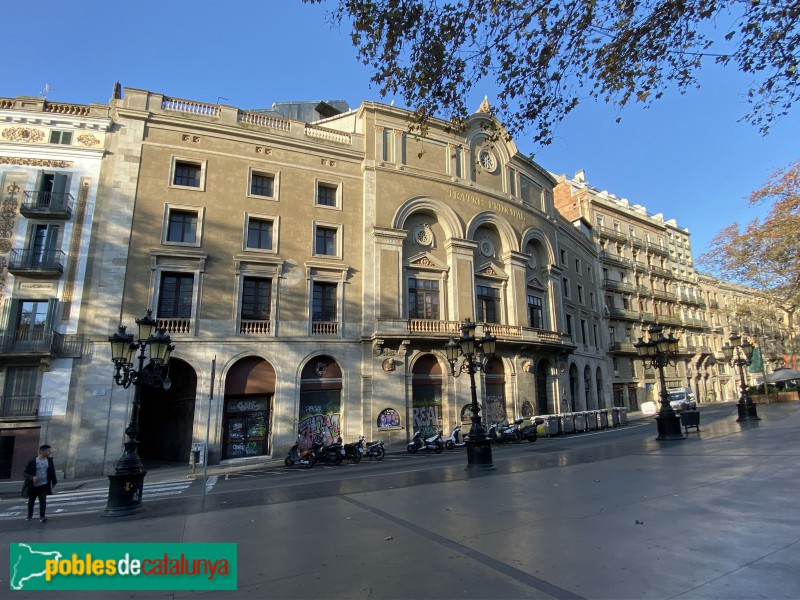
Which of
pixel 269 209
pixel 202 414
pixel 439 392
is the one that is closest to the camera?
pixel 202 414

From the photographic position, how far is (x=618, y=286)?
47250mm

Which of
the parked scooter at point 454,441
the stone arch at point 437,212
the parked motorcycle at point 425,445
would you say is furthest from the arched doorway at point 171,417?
the stone arch at point 437,212

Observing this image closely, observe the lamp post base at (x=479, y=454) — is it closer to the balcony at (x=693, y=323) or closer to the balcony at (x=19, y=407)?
the balcony at (x=19, y=407)

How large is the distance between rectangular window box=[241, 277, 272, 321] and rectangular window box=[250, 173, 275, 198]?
4738 millimetres

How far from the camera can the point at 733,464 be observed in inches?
376

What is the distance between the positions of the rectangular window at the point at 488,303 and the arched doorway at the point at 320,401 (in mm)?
10182

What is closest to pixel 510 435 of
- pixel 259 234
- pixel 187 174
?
pixel 259 234

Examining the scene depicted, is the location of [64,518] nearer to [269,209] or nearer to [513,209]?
[269,209]

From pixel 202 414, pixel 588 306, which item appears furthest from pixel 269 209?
pixel 588 306

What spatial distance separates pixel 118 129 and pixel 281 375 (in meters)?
14.2

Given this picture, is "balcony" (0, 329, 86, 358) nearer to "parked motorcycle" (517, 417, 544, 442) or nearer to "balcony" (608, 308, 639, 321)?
"parked motorcycle" (517, 417, 544, 442)

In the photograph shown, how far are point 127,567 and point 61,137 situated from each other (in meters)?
22.6

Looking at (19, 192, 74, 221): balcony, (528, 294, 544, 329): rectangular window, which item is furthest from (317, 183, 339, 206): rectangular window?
(528, 294, 544, 329): rectangular window

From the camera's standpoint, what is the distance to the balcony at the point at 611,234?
47812mm
